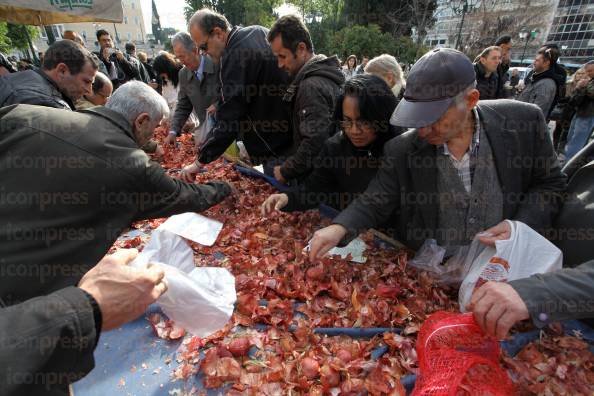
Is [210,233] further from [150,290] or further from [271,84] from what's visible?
[271,84]

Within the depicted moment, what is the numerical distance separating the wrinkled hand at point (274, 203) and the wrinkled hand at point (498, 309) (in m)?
1.41

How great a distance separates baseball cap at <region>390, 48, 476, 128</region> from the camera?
160cm

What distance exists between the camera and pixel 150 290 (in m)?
1.21

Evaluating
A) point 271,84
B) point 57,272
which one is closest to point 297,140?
point 271,84

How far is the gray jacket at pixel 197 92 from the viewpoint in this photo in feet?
13.6

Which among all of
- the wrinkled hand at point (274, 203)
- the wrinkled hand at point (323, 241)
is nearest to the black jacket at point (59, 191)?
the wrinkled hand at point (274, 203)

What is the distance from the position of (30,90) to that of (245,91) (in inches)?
69.4

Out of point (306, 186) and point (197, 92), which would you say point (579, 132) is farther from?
point (197, 92)

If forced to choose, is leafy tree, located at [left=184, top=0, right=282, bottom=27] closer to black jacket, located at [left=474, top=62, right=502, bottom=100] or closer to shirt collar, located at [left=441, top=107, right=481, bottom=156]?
black jacket, located at [left=474, top=62, right=502, bottom=100]

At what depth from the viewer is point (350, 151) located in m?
2.30

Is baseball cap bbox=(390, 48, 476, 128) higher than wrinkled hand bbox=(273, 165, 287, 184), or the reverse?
baseball cap bbox=(390, 48, 476, 128)

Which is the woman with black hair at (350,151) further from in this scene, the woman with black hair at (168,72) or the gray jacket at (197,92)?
the woman with black hair at (168,72)

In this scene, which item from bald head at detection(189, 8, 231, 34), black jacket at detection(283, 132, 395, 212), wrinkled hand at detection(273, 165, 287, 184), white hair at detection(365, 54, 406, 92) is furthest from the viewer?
white hair at detection(365, 54, 406, 92)

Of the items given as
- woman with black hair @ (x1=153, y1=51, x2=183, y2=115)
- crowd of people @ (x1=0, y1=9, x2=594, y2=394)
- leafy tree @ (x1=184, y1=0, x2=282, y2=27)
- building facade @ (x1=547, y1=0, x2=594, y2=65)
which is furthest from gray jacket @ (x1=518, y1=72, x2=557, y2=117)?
building facade @ (x1=547, y1=0, x2=594, y2=65)
